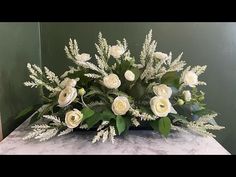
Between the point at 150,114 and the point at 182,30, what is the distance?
2.12 ft

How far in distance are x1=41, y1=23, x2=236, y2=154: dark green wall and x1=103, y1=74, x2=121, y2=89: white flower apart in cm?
50

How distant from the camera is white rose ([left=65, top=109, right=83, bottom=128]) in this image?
3.12 ft

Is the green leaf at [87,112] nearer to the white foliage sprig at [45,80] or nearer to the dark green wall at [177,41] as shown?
the white foliage sprig at [45,80]

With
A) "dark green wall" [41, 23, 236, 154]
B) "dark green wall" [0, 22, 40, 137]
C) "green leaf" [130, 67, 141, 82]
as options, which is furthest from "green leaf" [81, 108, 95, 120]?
"dark green wall" [41, 23, 236, 154]

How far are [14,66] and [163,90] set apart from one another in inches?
26.2

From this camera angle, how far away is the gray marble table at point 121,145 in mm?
930

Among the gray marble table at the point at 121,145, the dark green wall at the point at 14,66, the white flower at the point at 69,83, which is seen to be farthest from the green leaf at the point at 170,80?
the dark green wall at the point at 14,66

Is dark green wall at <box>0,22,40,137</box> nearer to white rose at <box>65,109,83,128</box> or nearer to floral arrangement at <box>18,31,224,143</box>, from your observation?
floral arrangement at <box>18,31,224,143</box>

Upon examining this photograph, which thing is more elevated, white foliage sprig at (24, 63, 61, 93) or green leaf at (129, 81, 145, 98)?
white foliage sprig at (24, 63, 61, 93)

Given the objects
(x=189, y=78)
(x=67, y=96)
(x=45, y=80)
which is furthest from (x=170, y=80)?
(x=45, y=80)
